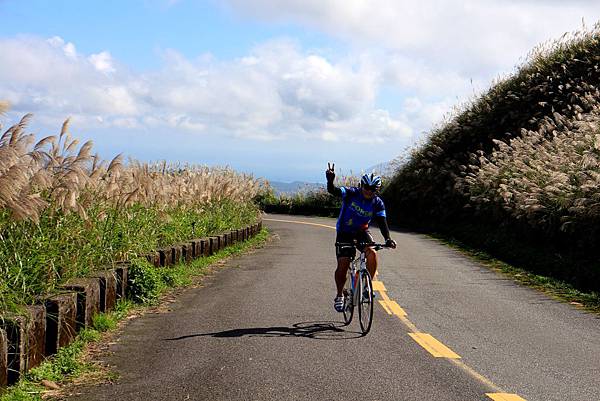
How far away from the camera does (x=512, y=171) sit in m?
22.0

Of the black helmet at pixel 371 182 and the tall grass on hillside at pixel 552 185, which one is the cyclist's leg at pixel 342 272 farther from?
the tall grass on hillside at pixel 552 185

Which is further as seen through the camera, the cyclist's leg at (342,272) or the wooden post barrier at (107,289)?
the cyclist's leg at (342,272)

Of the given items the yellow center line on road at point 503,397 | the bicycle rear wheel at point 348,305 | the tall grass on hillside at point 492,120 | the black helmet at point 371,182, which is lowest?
the yellow center line on road at point 503,397

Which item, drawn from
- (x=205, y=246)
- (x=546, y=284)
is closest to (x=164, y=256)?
(x=205, y=246)

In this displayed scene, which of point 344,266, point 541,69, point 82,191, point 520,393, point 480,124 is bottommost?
point 520,393

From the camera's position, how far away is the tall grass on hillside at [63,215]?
20.7ft

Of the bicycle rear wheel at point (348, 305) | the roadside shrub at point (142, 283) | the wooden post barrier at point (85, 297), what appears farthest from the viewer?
the roadside shrub at point (142, 283)

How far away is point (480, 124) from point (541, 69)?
4.11m

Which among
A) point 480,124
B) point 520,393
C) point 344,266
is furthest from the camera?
point 480,124

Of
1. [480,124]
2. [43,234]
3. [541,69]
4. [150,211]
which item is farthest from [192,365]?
[541,69]

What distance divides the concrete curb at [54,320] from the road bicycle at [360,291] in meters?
3.06

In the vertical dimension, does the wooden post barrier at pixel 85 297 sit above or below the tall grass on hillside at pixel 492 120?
below

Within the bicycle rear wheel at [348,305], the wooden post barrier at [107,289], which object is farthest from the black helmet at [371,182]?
the wooden post barrier at [107,289]

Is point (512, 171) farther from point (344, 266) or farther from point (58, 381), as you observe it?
point (58, 381)
